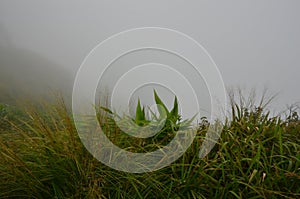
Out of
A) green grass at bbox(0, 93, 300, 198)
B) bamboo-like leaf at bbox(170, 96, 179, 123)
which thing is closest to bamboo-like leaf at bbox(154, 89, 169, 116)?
bamboo-like leaf at bbox(170, 96, 179, 123)

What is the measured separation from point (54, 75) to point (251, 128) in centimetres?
1587

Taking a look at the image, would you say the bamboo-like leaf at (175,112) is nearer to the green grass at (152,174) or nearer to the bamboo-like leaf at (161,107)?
the bamboo-like leaf at (161,107)

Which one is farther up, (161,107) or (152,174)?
(161,107)

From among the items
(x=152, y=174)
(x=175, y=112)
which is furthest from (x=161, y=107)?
(x=152, y=174)

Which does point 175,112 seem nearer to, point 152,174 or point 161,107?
point 161,107

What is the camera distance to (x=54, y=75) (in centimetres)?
1792

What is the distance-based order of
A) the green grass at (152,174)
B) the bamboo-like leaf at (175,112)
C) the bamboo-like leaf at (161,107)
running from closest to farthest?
1. the green grass at (152,174)
2. the bamboo-like leaf at (175,112)
3. the bamboo-like leaf at (161,107)

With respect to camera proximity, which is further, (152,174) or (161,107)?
(161,107)

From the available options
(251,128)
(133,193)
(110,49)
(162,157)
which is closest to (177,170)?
(162,157)

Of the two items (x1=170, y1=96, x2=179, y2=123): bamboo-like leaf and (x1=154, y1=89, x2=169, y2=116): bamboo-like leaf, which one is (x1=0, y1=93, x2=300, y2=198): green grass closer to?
(x1=170, y1=96, x2=179, y2=123): bamboo-like leaf

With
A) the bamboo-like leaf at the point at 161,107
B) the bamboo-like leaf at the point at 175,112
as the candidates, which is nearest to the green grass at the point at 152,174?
the bamboo-like leaf at the point at 175,112

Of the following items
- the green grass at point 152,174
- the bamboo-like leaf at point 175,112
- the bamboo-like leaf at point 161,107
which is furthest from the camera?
the bamboo-like leaf at point 161,107

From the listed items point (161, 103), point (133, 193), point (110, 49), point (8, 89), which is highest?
point (110, 49)

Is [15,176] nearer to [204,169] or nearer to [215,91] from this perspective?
[204,169]
